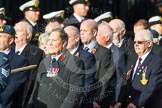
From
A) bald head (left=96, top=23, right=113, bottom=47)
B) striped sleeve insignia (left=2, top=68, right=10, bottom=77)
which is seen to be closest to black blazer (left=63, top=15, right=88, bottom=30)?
bald head (left=96, top=23, right=113, bottom=47)

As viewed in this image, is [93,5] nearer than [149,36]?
No

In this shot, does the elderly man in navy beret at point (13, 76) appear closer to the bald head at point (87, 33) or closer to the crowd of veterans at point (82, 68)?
the crowd of veterans at point (82, 68)

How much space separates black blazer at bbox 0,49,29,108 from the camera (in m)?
10.6

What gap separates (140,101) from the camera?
11.0 metres

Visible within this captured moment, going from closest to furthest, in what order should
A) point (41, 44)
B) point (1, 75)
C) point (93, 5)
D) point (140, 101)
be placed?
point (1, 75) → point (140, 101) → point (41, 44) → point (93, 5)

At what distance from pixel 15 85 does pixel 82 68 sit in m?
1.04

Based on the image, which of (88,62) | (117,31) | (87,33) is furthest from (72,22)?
(88,62)

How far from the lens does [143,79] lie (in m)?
11.1

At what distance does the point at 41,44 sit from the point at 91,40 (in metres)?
0.90

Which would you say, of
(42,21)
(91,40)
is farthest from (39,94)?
(42,21)

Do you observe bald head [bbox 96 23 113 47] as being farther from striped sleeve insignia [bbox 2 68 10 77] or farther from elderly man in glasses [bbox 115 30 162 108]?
striped sleeve insignia [bbox 2 68 10 77]

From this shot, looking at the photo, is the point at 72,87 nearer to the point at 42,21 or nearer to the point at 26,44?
Answer: the point at 26,44

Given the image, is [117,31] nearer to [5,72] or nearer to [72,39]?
[72,39]

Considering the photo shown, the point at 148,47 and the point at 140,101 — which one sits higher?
the point at 148,47
